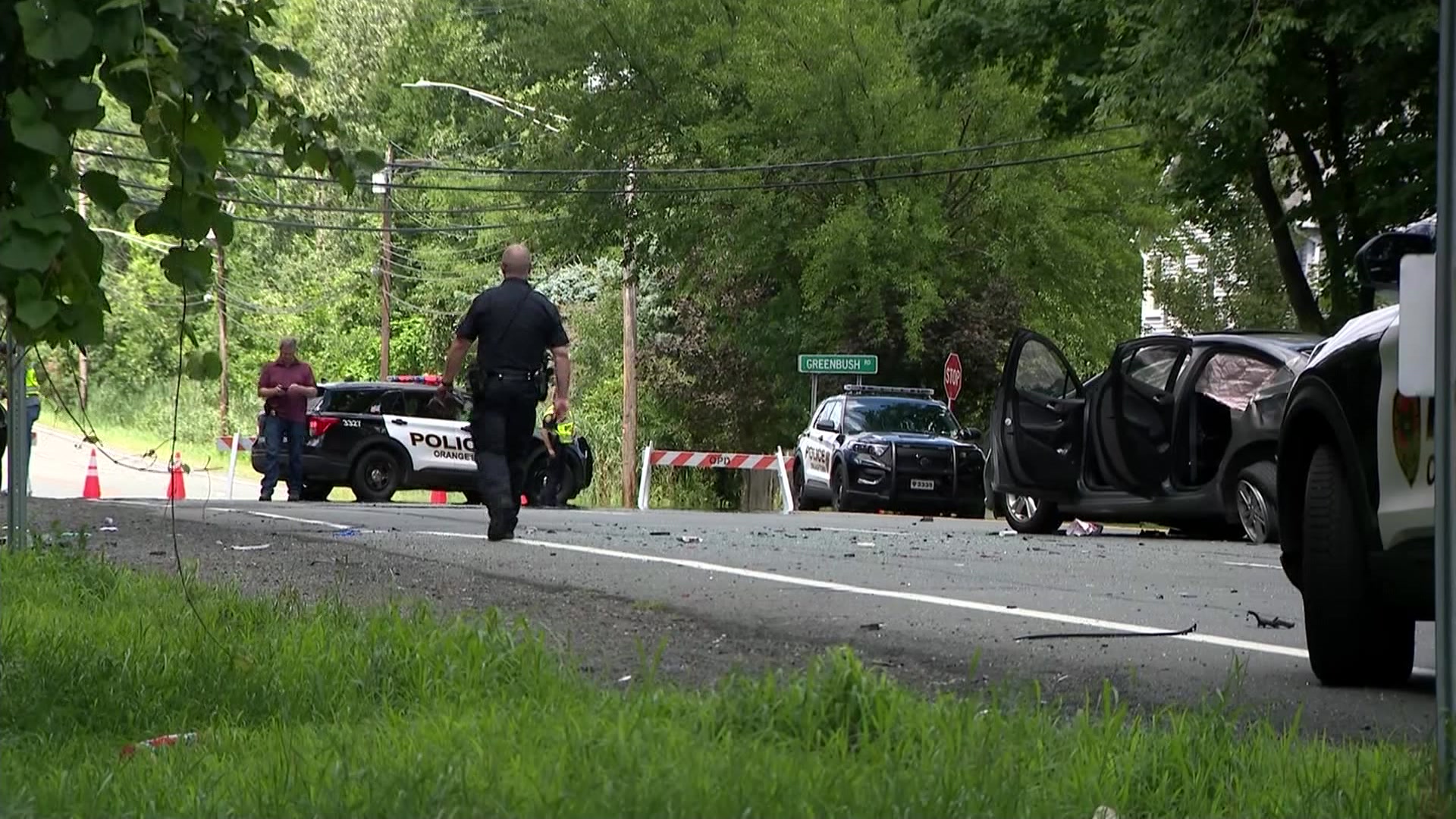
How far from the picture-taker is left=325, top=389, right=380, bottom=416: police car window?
28.3 m

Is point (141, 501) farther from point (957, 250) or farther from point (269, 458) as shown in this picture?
point (957, 250)

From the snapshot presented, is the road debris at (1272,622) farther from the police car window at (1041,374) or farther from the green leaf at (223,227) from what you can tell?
the police car window at (1041,374)

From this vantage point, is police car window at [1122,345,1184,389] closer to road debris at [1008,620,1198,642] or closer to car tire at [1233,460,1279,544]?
car tire at [1233,460,1279,544]

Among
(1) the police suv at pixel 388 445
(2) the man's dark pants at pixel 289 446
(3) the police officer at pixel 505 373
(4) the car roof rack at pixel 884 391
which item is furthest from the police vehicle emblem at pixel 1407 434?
(4) the car roof rack at pixel 884 391

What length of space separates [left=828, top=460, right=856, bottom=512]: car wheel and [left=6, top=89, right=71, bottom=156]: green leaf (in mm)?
23984

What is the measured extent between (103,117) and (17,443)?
14.6ft

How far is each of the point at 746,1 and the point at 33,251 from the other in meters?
33.4

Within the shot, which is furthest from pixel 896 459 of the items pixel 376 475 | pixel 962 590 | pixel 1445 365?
pixel 1445 365

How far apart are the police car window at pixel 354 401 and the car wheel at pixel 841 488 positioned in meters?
6.23

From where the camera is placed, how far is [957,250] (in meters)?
37.0

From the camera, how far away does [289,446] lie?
25203 millimetres

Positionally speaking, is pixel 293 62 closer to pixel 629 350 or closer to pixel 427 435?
pixel 427 435

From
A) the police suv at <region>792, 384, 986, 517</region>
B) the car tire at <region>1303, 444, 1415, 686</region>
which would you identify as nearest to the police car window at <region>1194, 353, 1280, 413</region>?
the car tire at <region>1303, 444, 1415, 686</region>

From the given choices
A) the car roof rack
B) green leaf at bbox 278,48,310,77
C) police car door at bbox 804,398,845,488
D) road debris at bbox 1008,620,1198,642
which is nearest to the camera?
green leaf at bbox 278,48,310,77
